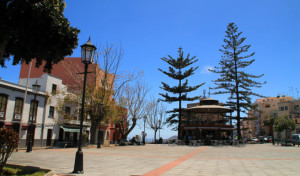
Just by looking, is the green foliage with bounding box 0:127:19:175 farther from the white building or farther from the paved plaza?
the white building

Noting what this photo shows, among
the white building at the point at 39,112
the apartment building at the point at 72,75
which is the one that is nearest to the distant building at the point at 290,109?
the apartment building at the point at 72,75

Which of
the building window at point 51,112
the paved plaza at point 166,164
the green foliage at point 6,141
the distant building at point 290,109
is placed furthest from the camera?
the distant building at point 290,109

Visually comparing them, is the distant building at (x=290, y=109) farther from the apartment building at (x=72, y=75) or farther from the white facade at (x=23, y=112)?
the white facade at (x=23, y=112)

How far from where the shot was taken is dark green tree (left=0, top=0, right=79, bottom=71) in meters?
6.75

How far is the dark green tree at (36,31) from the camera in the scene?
6746 mm

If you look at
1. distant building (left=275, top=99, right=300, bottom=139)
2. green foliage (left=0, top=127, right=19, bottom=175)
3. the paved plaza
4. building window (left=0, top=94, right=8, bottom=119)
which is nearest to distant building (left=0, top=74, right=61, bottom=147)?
building window (left=0, top=94, right=8, bottom=119)

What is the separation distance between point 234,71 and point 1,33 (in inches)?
1533

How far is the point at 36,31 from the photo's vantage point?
23.7ft

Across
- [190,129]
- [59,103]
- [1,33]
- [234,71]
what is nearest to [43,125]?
[59,103]

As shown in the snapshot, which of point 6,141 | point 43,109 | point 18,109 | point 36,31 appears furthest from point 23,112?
point 6,141

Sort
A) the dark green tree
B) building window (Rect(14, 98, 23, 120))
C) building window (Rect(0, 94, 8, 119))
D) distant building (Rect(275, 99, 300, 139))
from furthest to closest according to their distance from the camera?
distant building (Rect(275, 99, 300, 139))
building window (Rect(14, 98, 23, 120))
building window (Rect(0, 94, 8, 119))
the dark green tree

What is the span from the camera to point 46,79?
2791 centimetres

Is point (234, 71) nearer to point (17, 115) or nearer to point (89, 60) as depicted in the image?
point (17, 115)

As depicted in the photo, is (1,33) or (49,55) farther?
(49,55)
